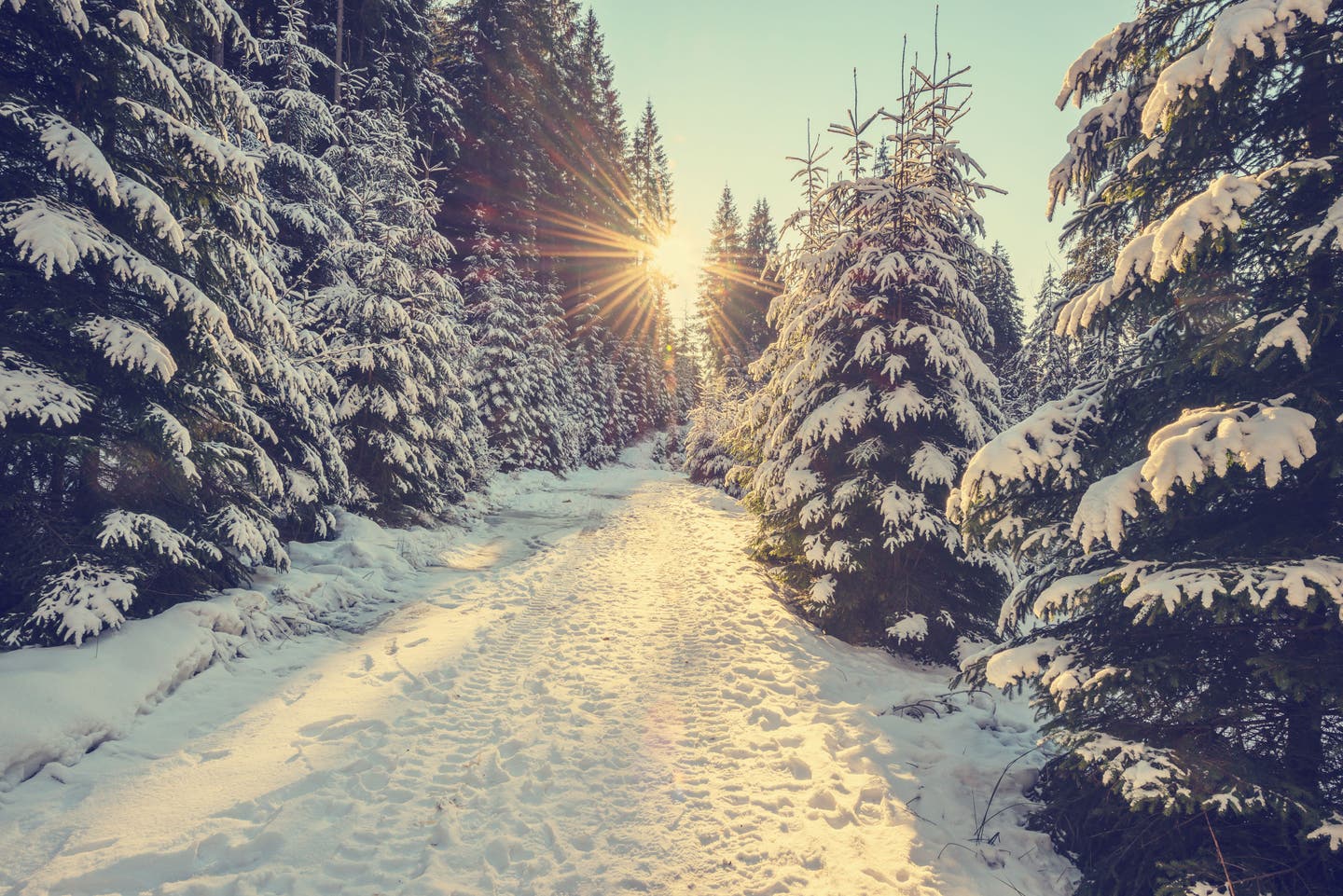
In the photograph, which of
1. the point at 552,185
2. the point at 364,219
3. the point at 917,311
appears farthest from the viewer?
the point at 552,185

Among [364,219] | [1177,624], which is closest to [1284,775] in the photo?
[1177,624]

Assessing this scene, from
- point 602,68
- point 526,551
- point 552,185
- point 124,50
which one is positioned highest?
point 602,68

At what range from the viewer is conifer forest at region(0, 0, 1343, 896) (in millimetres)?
3145

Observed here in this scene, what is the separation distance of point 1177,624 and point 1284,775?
84cm

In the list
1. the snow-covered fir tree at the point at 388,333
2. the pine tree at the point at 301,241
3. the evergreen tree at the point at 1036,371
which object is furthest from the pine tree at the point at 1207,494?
the snow-covered fir tree at the point at 388,333

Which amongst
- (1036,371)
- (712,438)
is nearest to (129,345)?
(1036,371)

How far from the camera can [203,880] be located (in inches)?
124

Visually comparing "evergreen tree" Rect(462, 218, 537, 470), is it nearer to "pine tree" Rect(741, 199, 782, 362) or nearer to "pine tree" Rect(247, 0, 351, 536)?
"pine tree" Rect(247, 0, 351, 536)

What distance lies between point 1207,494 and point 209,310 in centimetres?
868

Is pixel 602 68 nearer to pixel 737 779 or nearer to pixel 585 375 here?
pixel 585 375

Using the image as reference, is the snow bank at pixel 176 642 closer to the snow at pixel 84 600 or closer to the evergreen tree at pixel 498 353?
the snow at pixel 84 600

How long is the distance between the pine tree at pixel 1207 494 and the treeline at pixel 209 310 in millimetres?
7620

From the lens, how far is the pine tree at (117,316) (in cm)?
479

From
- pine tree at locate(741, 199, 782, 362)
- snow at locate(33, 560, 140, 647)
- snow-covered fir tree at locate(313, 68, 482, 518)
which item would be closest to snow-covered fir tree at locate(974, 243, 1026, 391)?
pine tree at locate(741, 199, 782, 362)
